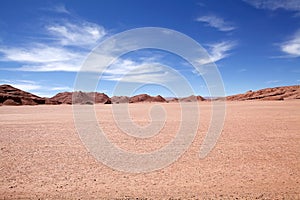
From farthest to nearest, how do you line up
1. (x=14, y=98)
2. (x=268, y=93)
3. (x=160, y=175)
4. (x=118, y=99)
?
(x=268, y=93), (x=118, y=99), (x=14, y=98), (x=160, y=175)

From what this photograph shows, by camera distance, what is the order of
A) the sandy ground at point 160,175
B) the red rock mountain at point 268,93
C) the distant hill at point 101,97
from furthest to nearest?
the red rock mountain at point 268,93 → the distant hill at point 101,97 → the sandy ground at point 160,175

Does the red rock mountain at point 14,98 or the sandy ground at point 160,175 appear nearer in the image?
the sandy ground at point 160,175

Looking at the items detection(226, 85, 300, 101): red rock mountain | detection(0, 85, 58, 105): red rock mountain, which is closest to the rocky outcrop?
detection(0, 85, 58, 105): red rock mountain

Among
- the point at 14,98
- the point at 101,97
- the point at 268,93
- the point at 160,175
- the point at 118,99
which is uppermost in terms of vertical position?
the point at 268,93

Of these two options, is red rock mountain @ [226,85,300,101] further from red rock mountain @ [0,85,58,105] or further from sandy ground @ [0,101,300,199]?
sandy ground @ [0,101,300,199]

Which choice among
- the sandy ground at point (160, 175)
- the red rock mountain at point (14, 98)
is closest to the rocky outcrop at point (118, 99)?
the red rock mountain at point (14, 98)

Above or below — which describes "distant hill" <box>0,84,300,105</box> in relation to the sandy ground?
above

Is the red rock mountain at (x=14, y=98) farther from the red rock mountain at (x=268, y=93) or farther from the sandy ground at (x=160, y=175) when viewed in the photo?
the sandy ground at (x=160, y=175)

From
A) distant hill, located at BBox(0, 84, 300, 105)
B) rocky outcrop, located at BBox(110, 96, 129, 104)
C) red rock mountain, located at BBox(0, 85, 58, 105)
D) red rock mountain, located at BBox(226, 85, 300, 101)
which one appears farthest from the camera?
red rock mountain, located at BBox(226, 85, 300, 101)

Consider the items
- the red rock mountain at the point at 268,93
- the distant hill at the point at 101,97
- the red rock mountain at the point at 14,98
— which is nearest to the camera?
the red rock mountain at the point at 14,98

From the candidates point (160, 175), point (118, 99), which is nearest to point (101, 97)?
point (118, 99)

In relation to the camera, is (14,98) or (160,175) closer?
(160,175)

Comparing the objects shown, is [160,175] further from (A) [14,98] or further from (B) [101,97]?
(B) [101,97]

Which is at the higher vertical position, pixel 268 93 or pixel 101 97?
pixel 268 93
